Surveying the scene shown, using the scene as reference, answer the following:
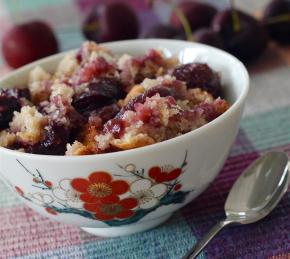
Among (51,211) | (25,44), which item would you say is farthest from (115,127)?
(25,44)

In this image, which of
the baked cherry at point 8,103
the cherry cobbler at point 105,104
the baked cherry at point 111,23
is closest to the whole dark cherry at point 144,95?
the cherry cobbler at point 105,104

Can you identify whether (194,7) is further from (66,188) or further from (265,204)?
(66,188)

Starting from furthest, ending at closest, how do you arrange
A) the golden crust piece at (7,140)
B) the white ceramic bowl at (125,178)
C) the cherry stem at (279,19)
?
the cherry stem at (279,19)
the golden crust piece at (7,140)
the white ceramic bowl at (125,178)

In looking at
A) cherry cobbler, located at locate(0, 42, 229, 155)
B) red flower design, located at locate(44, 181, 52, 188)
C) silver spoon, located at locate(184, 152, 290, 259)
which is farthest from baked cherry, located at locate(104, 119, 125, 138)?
silver spoon, located at locate(184, 152, 290, 259)

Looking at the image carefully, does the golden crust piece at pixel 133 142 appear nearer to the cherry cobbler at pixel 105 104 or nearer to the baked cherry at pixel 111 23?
the cherry cobbler at pixel 105 104

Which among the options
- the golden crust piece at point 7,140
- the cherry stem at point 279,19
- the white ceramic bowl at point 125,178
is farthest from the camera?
the cherry stem at point 279,19

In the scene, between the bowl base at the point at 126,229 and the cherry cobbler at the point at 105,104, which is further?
the bowl base at the point at 126,229

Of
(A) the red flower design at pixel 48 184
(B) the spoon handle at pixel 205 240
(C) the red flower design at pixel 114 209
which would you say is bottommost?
(B) the spoon handle at pixel 205 240

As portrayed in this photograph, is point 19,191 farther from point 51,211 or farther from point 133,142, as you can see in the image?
point 133,142
